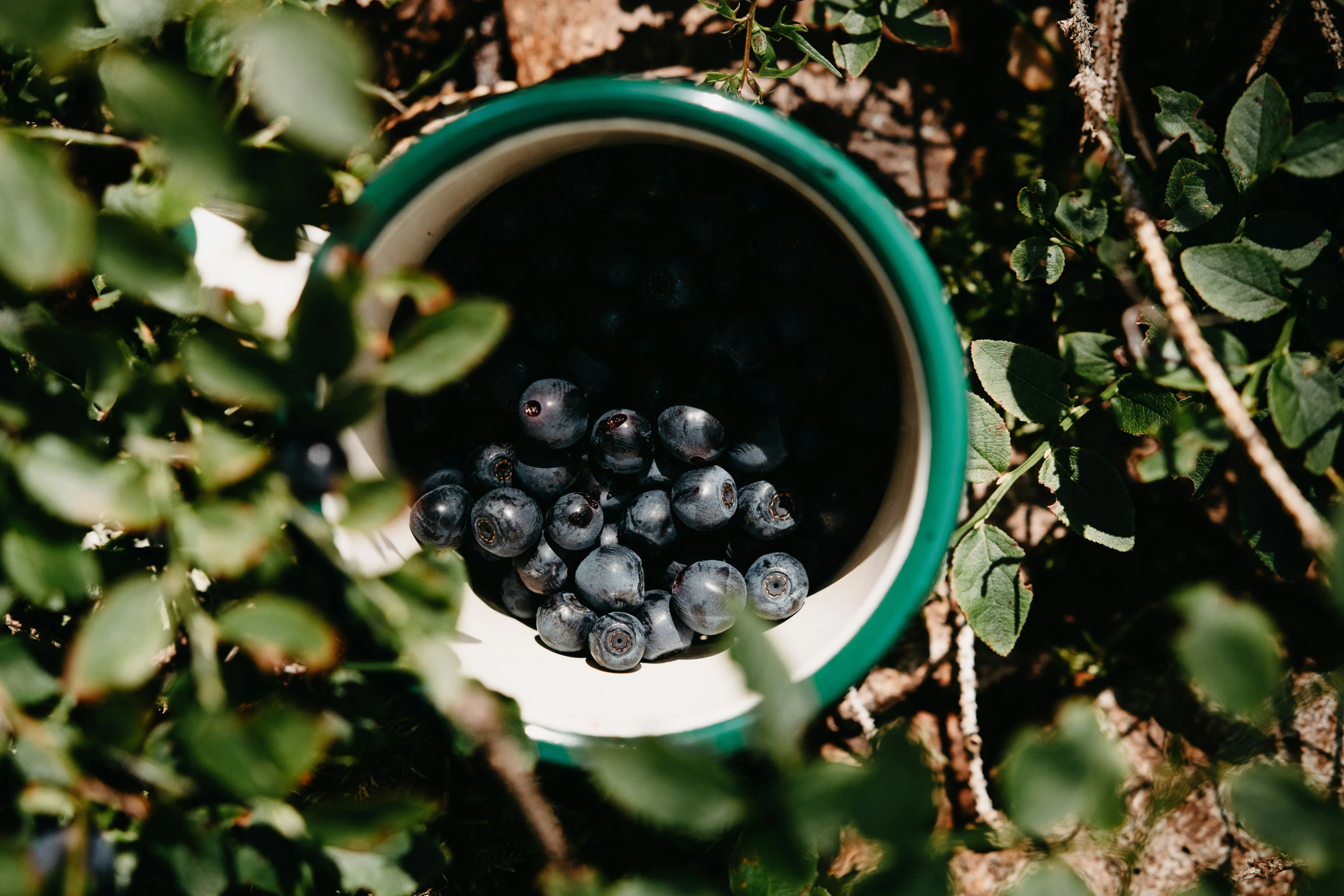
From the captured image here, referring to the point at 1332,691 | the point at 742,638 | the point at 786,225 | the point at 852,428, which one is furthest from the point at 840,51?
the point at 1332,691

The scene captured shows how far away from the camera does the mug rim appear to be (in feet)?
2.82

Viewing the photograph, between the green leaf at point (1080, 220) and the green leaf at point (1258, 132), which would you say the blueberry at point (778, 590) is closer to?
the green leaf at point (1080, 220)

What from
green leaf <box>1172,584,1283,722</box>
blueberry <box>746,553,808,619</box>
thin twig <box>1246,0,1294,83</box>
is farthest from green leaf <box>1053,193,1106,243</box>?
green leaf <box>1172,584,1283,722</box>

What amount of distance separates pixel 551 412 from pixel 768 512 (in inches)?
12.8

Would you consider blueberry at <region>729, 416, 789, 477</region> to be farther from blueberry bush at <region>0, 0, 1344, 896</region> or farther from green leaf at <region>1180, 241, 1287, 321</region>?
green leaf at <region>1180, 241, 1287, 321</region>

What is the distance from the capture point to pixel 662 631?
113 cm

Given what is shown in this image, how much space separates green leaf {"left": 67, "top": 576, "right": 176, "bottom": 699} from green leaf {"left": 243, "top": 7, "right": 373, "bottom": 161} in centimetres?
38

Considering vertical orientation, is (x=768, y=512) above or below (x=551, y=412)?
below

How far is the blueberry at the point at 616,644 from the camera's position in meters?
1.06

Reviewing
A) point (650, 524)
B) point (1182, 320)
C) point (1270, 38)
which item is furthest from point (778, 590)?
point (1270, 38)

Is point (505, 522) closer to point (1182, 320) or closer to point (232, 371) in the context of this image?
point (232, 371)

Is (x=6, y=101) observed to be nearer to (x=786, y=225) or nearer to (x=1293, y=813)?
(x=786, y=225)

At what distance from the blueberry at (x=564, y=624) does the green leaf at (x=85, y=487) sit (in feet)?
1.84

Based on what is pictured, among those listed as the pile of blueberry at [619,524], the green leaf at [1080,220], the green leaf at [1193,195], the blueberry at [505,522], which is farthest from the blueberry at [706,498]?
the green leaf at [1193,195]
